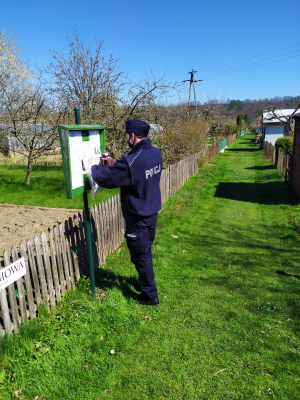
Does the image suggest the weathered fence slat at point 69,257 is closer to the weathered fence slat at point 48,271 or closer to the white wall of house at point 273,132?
the weathered fence slat at point 48,271

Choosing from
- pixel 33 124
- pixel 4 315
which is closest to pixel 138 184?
pixel 4 315

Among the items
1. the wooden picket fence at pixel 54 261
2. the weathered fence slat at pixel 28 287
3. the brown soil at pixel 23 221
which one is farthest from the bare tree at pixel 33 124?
the weathered fence slat at pixel 28 287

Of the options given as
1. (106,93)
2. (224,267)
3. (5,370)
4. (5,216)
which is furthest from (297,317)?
(106,93)

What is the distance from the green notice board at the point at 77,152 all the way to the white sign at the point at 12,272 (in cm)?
84

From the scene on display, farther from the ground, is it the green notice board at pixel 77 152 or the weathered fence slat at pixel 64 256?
the green notice board at pixel 77 152

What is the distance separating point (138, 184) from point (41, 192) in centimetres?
692

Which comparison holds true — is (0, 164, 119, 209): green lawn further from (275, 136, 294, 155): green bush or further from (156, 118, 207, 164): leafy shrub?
(275, 136, 294, 155): green bush

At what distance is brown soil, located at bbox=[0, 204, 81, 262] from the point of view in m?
5.25

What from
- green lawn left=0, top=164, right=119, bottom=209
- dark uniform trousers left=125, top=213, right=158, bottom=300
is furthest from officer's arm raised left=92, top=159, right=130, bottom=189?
green lawn left=0, top=164, right=119, bottom=209

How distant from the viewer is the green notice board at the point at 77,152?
2.84 metres

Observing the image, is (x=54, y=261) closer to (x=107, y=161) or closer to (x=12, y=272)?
(x=12, y=272)

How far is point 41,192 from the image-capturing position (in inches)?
363

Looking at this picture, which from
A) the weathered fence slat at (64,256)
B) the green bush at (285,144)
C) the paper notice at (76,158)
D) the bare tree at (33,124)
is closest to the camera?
the paper notice at (76,158)

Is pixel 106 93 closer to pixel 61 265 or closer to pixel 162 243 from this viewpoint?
pixel 162 243
